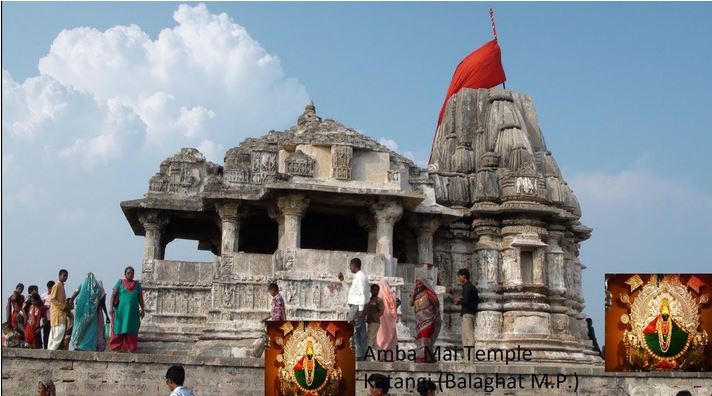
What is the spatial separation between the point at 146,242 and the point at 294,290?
4.39 m

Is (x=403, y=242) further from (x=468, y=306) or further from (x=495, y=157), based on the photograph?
(x=468, y=306)

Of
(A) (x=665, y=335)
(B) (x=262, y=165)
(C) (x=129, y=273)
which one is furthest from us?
(B) (x=262, y=165)

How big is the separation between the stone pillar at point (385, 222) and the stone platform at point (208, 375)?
251 inches

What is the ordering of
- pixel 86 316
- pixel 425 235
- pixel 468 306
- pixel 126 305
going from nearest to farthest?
pixel 468 306
pixel 86 316
pixel 126 305
pixel 425 235

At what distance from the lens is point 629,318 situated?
11.6 metres

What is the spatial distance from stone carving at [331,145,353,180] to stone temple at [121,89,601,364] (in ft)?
0.09

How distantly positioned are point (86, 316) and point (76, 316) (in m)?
0.17

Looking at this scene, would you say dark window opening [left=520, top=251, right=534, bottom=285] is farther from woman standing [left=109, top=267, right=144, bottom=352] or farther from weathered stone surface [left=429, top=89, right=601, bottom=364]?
woman standing [left=109, top=267, right=144, bottom=352]

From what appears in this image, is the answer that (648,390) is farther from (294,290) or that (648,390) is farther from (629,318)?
(294,290)

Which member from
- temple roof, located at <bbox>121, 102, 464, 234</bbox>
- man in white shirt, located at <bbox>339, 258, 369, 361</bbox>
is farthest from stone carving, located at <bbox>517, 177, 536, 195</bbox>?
man in white shirt, located at <bbox>339, 258, 369, 361</bbox>

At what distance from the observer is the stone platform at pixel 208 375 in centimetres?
1359

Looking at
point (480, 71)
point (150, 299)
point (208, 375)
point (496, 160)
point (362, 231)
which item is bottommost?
point (208, 375)

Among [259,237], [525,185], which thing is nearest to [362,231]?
[259,237]

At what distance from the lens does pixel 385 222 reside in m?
20.3
